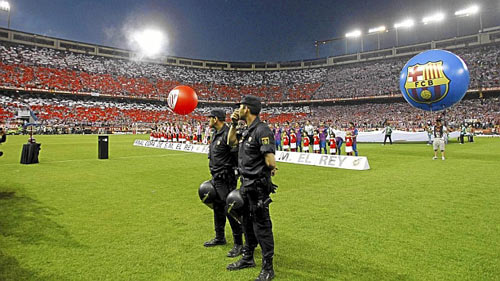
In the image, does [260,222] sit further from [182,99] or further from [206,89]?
[206,89]

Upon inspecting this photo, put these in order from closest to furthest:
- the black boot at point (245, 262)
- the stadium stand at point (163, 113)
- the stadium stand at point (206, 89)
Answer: the black boot at point (245, 262)
the stadium stand at point (163, 113)
the stadium stand at point (206, 89)

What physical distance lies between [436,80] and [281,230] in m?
11.7

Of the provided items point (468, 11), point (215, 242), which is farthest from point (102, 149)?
point (468, 11)

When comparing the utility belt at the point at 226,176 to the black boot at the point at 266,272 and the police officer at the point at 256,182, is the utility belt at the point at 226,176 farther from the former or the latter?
the black boot at the point at 266,272

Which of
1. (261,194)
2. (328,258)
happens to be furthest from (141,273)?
(328,258)

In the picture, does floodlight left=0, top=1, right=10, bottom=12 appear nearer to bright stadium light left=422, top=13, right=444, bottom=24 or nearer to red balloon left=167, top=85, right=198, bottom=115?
red balloon left=167, top=85, right=198, bottom=115

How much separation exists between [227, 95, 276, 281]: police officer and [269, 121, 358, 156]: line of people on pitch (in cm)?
1109

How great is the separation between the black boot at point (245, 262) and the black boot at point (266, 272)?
0.32 metres

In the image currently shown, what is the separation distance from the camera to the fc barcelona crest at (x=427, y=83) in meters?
12.5

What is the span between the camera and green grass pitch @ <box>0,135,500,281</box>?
130 inches

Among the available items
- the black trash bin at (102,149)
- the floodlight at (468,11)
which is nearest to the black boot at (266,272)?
the black trash bin at (102,149)

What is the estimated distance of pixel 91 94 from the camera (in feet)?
157

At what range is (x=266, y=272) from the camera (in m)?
3.14

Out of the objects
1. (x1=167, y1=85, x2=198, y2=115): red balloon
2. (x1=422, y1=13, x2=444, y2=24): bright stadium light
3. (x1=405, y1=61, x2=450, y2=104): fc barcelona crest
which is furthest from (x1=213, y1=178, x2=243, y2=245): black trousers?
(x1=422, y1=13, x2=444, y2=24): bright stadium light
